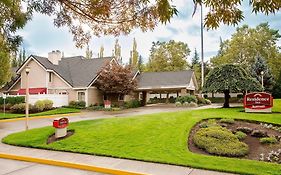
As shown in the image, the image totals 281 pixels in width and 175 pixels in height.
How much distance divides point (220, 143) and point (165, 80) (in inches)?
1219

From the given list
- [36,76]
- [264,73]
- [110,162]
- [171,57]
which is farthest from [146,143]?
[171,57]

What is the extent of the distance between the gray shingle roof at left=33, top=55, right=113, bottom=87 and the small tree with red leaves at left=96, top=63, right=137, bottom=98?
1569 millimetres

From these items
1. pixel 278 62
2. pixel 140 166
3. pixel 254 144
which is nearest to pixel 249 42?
pixel 278 62

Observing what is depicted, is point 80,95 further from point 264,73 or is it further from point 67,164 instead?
point 264,73

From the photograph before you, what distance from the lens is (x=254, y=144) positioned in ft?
35.6

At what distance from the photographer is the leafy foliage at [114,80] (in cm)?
3453

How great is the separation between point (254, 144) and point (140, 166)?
4.76 meters

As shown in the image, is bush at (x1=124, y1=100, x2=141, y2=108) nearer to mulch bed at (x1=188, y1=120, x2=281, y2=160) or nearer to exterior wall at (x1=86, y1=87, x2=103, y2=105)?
exterior wall at (x1=86, y1=87, x2=103, y2=105)

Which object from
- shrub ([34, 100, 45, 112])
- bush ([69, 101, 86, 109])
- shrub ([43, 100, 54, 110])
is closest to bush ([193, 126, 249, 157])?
shrub ([34, 100, 45, 112])

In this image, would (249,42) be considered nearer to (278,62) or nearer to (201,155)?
(278,62)

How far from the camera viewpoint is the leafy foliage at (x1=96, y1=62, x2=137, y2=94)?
34531 millimetres

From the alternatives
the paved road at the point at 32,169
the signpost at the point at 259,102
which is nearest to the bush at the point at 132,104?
the signpost at the point at 259,102

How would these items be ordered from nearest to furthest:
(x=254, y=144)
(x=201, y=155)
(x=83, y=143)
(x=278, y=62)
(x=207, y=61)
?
(x=201, y=155), (x=254, y=144), (x=83, y=143), (x=278, y=62), (x=207, y=61)

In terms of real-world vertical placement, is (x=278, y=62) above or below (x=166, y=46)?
below
